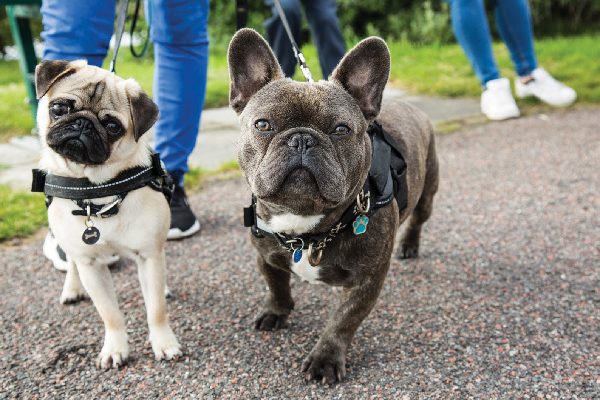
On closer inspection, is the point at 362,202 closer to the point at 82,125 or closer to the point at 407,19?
the point at 82,125

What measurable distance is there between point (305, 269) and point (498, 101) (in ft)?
16.3

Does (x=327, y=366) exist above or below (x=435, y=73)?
above

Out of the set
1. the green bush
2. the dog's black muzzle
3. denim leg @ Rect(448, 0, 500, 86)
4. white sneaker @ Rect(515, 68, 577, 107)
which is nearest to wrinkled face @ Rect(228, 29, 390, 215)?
the dog's black muzzle

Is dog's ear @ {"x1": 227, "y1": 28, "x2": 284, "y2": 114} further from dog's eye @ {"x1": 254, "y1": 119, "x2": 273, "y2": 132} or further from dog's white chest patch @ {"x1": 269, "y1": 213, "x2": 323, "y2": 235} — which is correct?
dog's white chest patch @ {"x1": 269, "y1": 213, "x2": 323, "y2": 235}

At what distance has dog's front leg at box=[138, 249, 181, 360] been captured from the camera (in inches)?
111

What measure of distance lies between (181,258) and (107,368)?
1.21m

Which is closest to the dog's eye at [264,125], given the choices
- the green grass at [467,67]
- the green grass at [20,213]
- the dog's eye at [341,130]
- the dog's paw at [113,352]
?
the dog's eye at [341,130]

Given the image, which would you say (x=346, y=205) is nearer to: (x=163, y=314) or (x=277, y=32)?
(x=163, y=314)

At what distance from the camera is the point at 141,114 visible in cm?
269

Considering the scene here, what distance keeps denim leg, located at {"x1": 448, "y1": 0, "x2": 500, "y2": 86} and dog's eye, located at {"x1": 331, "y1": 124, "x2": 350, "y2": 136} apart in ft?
15.3

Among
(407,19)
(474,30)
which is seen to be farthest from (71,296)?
(407,19)

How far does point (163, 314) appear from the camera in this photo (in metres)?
2.88

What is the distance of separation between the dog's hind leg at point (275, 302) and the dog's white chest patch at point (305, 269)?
0.29 m

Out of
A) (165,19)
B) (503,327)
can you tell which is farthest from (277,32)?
(503,327)
